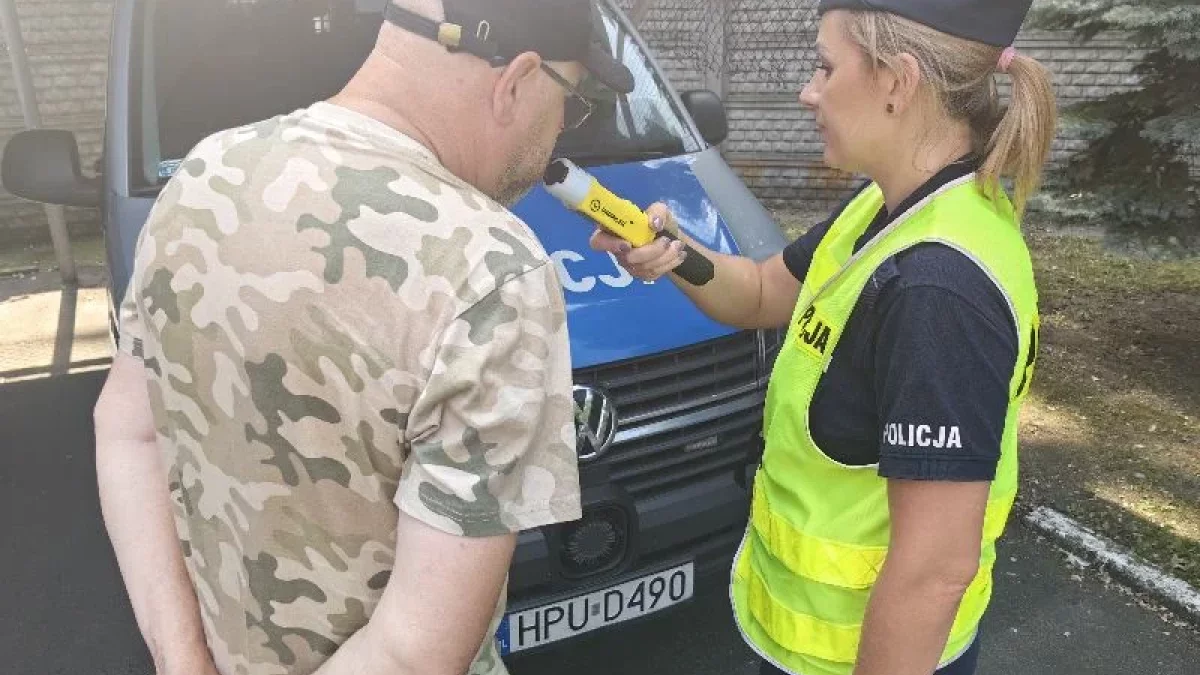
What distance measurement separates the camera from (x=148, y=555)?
46.7 inches

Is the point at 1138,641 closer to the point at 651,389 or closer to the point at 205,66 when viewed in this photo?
the point at 651,389

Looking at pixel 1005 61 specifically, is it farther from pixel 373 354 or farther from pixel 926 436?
pixel 373 354

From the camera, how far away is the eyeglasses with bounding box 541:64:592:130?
42.0 inches

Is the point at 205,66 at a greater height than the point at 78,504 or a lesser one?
greater

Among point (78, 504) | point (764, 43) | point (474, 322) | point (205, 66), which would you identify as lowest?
point (78, 504)

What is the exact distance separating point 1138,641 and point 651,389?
189 cm

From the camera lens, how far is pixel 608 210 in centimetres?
173

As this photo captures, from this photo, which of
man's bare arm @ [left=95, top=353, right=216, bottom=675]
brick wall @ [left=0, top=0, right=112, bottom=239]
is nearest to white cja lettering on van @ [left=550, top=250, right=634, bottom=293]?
man's bare arm @ [left=95, top=353, right=216, bottom=675]

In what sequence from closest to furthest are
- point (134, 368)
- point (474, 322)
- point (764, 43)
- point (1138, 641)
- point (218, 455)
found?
point (474, 322) → point (218, 455) → point (134, 368) → point (1138, 641) → point (764, 43)

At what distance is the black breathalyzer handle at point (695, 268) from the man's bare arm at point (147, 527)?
3.38ft

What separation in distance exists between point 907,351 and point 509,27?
2.05 feet

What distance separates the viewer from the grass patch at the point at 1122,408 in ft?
11.7

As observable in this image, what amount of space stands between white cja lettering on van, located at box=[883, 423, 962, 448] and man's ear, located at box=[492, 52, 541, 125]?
622 mm

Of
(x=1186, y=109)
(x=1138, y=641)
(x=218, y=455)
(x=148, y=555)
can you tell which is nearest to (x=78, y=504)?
(x=148, y=555)
